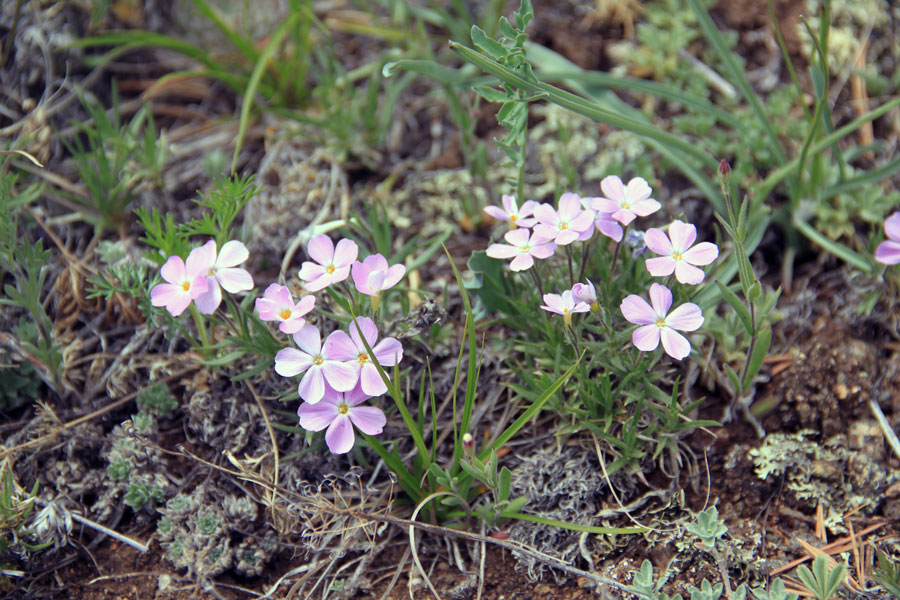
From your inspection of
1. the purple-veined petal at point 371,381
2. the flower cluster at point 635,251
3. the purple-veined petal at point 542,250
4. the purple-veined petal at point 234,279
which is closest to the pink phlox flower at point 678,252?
the flower cluster at point 635,251

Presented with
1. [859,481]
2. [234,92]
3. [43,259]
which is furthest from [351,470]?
[234,92]

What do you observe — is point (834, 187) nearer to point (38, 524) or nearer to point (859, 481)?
point (859, 481)

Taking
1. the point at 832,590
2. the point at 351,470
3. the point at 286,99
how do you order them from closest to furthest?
the point at 832,590, the point at 351,470, the point at 286,99

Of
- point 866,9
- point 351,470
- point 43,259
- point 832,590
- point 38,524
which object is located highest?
point 866,9

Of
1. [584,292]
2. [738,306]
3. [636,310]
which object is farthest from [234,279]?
[738,306]

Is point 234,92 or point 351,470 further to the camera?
point 234,92

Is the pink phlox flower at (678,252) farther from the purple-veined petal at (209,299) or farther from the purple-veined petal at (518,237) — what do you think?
the purple-veined petal at (209,299)

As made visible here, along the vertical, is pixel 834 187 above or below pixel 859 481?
above

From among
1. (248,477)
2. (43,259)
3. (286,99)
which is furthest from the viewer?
(286,99)
